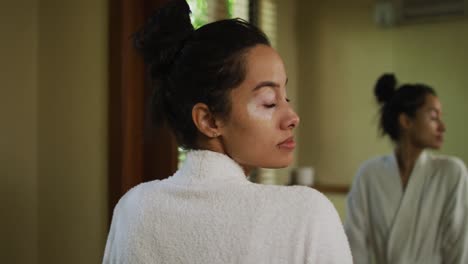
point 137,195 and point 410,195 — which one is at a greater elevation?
point 137,195

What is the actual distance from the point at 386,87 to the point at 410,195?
35 cm

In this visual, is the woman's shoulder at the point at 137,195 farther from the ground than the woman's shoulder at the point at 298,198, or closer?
closer

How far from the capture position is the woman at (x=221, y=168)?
48cm

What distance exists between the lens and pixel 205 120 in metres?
0.57

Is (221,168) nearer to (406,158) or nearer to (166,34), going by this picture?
(166,34)

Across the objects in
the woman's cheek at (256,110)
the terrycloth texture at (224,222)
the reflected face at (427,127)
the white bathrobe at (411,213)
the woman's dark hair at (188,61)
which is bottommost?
the white bathrobe at (411,213)

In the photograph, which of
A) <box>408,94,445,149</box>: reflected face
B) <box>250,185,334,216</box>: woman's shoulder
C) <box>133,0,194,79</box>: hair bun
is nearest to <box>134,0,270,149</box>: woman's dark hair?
<box>133,0,194,79</box>: hair bun

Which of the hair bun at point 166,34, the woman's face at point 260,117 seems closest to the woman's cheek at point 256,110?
the woman's face at point 260,117

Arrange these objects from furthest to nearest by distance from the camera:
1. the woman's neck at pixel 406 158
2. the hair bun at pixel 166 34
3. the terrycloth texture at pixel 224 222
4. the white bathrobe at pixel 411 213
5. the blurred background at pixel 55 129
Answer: the woman's neck at pixel 406 158 < the white bathrobe at pixel 411 213 < the blurred background at pixel 55 129 < the hair bun at pixel 166 34 < the terrycloth texture at pixel 224 222

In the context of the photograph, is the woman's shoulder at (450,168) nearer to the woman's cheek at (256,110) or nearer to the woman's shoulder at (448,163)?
the woman's shoulder at (448,163)

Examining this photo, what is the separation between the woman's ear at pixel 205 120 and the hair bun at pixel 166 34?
2.8 inches

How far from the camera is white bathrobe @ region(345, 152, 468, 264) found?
136cm

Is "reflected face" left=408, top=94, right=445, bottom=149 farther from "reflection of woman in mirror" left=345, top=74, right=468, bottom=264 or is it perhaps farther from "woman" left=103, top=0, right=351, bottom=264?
"woman" left=103, top=0, right=351, bottom=264

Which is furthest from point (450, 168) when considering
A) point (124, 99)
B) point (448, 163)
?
point (124, 99)
